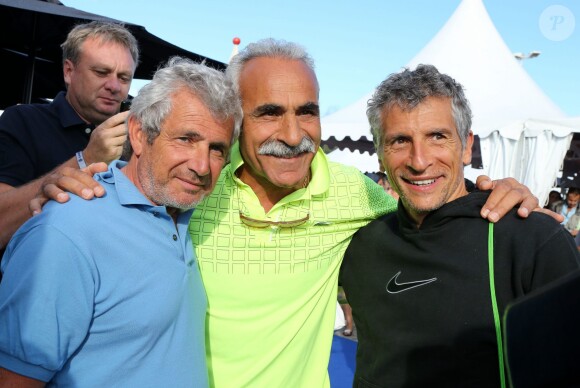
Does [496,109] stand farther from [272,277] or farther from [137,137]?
[137,137]

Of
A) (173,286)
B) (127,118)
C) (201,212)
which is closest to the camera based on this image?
(173,286)

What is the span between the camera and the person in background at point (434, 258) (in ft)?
6.24

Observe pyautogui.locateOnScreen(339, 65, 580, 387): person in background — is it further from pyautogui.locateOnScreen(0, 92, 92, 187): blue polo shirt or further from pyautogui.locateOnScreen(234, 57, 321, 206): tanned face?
pyautogui.locateOnScreen(0, 92, 92, 187): blue polo shirt

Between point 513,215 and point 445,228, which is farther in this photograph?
point 445,228

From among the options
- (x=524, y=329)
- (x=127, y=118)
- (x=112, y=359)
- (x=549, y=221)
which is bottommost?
(x=112, y=359)

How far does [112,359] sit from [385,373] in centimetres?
109

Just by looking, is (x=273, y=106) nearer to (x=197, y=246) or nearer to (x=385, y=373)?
(x=197, y=246)

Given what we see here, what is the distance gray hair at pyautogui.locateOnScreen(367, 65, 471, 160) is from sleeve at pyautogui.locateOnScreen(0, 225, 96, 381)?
55.0 inches

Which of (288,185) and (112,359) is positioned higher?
(288,185)

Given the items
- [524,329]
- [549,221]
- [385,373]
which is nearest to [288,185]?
[385,373]

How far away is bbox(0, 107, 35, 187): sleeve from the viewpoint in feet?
8.26

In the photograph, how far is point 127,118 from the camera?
209 centimetres

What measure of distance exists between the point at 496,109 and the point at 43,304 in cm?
1043

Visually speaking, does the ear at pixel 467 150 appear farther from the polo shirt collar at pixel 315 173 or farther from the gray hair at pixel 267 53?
the gray hair at pixel 267 53
